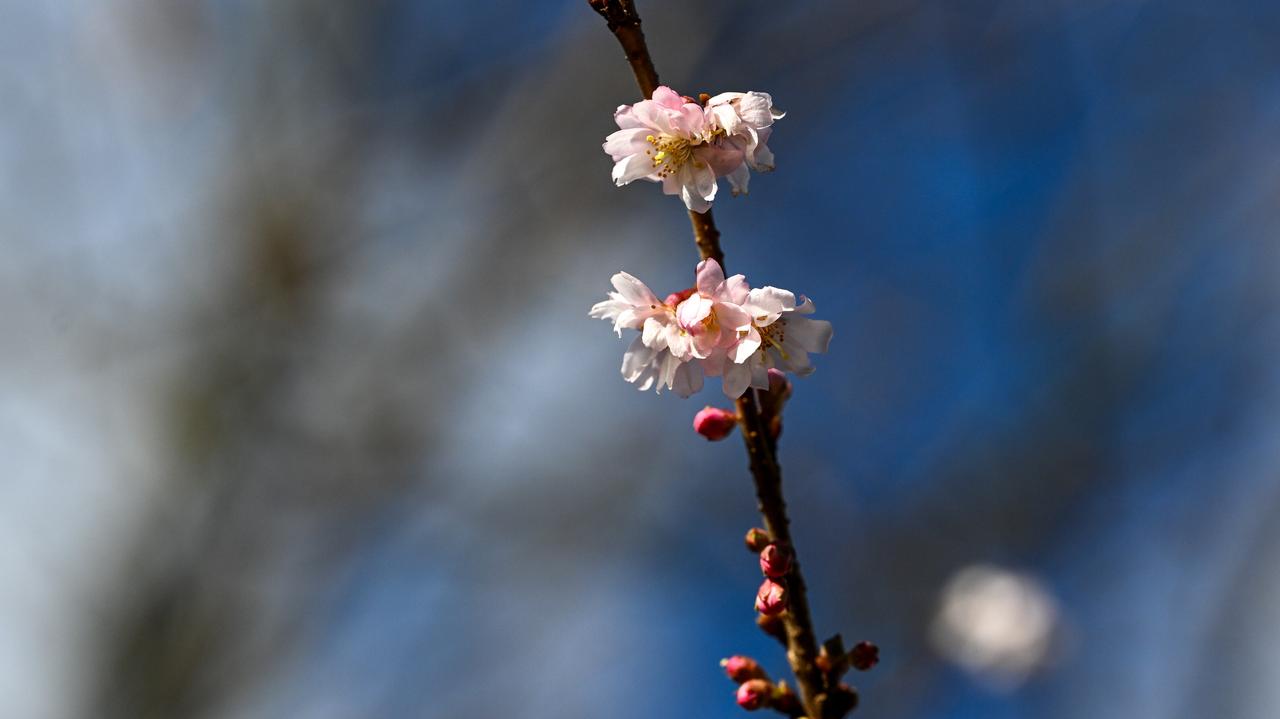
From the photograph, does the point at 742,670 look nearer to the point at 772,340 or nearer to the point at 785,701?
the point at 785,701

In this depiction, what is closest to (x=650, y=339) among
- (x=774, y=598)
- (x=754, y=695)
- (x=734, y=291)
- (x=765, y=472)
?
(x=734, y=291)

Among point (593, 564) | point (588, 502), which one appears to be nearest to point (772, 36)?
point (588, 502)

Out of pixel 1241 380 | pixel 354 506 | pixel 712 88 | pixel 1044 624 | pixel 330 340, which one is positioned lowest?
pixel 1044 624

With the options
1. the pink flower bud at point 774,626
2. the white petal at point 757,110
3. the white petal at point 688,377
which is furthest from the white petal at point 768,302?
the pink flower bud at point 774,626

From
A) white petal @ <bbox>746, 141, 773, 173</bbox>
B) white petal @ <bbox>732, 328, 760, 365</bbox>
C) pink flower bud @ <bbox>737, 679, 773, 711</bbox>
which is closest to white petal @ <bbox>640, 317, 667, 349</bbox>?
white petal @ <bbox>732, 328, 760, 365</bbox>

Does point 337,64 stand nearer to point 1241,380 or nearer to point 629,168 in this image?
point 629,168

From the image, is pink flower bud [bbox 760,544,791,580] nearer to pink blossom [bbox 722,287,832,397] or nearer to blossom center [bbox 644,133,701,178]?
pink blossom [bbox 722,287,832,397]

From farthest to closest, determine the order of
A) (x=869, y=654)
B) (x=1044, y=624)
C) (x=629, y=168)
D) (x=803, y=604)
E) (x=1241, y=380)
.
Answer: (x=1044, y=624) → (x=1241, y=380) → (x=629, y=168) → (x=869, y=654) → (x=803, y=604)
